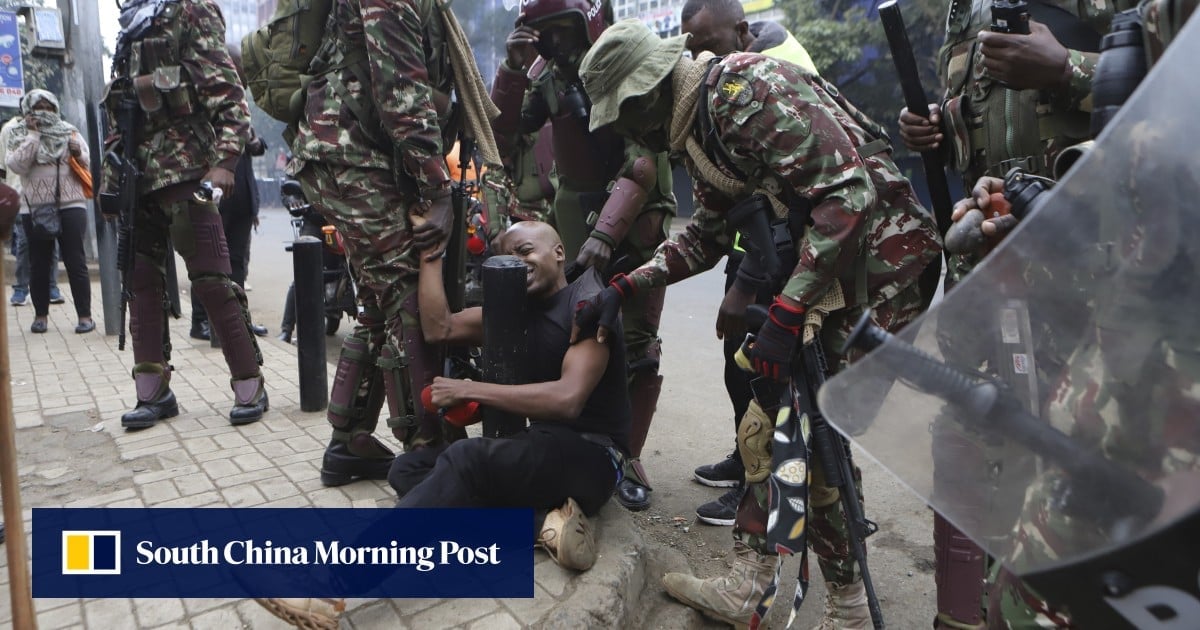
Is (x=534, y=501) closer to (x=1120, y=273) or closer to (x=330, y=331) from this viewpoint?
(x=1120, y=273)

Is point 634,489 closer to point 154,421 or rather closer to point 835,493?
point 835,493

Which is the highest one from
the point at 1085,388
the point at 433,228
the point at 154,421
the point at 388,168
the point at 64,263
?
the point at 1085,388

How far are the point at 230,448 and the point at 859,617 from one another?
2.60 meters

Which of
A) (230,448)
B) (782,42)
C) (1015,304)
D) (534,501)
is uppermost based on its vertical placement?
(782,42)


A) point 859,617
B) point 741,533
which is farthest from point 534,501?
point 859,617

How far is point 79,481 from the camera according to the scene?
10.1 feet

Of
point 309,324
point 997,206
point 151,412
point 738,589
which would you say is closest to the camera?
point 997,206

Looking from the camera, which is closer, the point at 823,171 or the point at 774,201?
the point at 823,171

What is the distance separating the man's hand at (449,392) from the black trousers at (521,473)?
4.9 inches

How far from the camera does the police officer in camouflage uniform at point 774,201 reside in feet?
6.37

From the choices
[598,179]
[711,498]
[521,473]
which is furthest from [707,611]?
[598,179]

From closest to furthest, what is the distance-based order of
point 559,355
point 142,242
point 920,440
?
point 920,440, point 559,355, point 142,242

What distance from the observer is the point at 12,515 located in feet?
4.95

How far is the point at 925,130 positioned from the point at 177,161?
3146 millimetres
